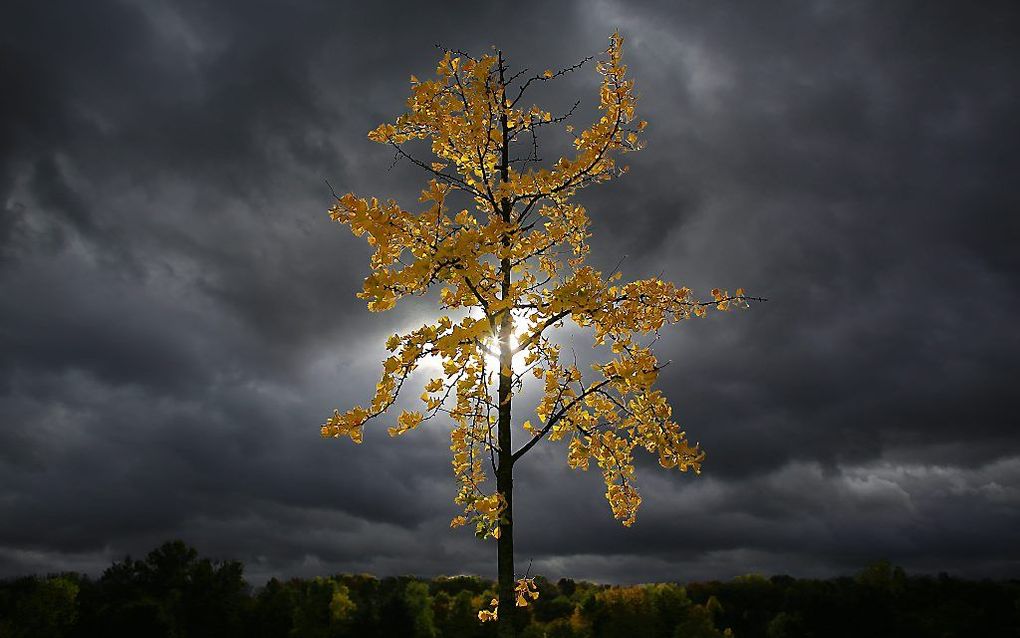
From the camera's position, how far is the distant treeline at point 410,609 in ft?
102

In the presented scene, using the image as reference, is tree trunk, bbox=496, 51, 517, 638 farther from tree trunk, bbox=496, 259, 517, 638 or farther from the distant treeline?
the distant treeline

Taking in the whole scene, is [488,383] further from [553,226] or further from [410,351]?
[553,226]

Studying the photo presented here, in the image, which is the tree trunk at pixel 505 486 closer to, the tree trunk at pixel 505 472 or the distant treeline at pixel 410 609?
the tree trunk at pixel 505 472

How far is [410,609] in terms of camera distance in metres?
36.0

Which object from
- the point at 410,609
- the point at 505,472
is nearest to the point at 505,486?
the point at 505,472

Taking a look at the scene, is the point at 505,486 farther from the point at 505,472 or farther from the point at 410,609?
the point at 410,609

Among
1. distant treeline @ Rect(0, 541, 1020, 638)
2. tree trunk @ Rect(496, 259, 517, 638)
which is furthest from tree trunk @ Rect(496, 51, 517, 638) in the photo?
distant treeline @ Rect(0, 541, 1020, 638)

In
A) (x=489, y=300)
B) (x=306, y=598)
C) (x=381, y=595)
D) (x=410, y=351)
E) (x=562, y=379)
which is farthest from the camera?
(x=306, y=598)

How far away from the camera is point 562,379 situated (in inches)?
360

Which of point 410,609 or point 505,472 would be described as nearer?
point 505,472

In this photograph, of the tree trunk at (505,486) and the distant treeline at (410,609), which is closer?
the tree trunk at (505,486)

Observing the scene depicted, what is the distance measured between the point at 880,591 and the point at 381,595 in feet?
Result: 101

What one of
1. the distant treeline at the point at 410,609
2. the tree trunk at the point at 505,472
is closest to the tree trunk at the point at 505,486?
the tree trunk at the point at 505,472

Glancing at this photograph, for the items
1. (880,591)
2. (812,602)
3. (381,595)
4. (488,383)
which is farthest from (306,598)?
(488,383)
